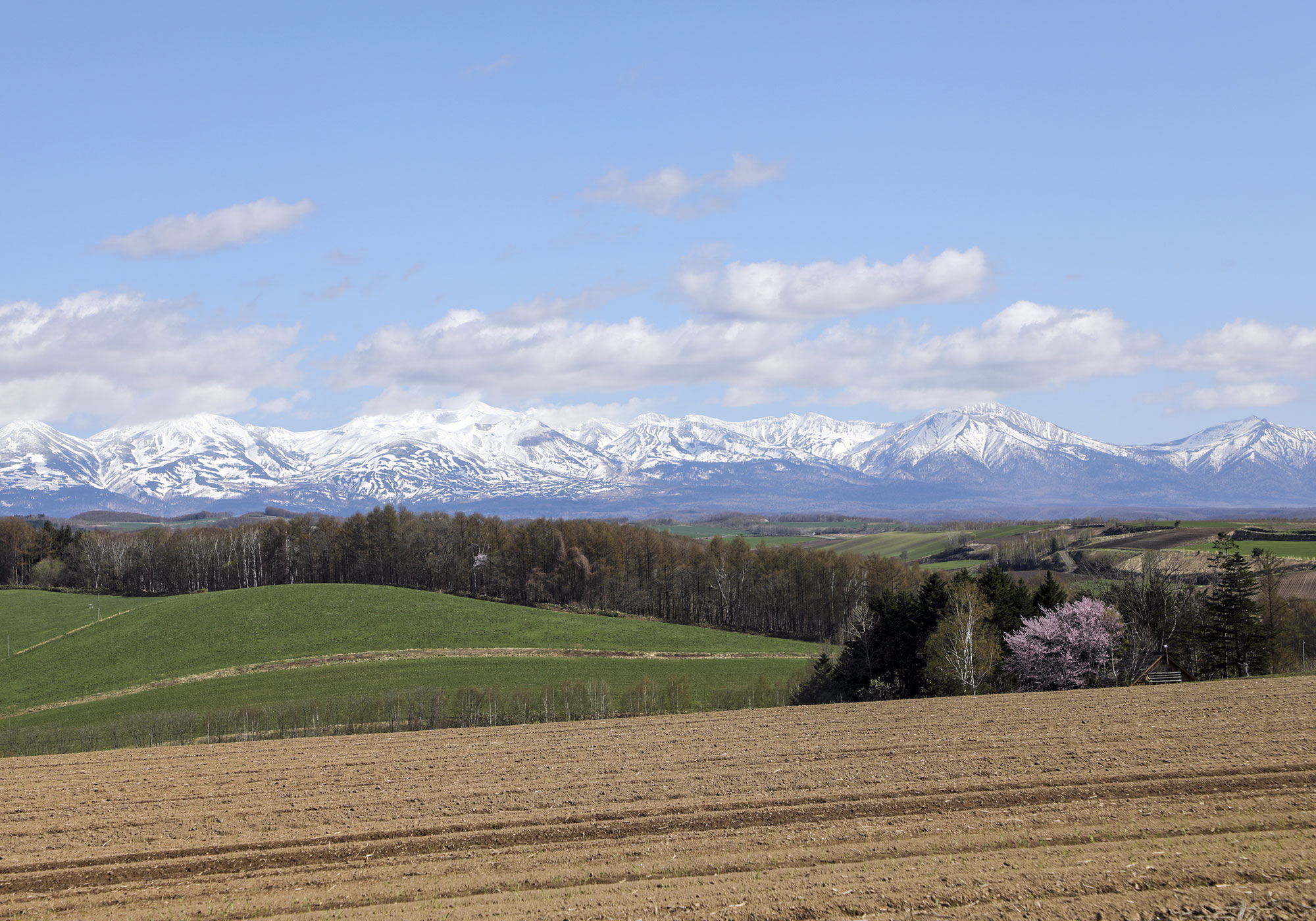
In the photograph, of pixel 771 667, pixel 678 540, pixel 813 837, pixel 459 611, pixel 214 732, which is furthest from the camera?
pixel 678 540

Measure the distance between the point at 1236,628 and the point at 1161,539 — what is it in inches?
3319

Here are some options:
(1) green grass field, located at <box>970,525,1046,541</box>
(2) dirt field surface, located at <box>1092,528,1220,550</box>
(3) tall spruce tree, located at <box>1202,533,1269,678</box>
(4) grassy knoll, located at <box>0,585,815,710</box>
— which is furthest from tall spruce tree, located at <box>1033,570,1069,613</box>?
(1) green grass field, located at <box>970,525,1046,541</box>

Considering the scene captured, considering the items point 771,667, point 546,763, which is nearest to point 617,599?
point 771,667

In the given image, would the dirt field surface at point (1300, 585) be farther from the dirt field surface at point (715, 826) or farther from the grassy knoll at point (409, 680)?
the dirt field surface at point (715, 826)

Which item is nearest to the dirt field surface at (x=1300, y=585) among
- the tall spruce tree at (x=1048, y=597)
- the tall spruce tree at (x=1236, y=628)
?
the tall spruce tree at (x=1236, y=628)

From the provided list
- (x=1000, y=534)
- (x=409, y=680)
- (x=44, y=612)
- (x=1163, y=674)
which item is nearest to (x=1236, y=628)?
(x=1163, y=674)

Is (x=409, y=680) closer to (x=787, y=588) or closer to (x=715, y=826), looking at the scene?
(x=787, y=588)

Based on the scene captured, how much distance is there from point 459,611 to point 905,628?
5334cm

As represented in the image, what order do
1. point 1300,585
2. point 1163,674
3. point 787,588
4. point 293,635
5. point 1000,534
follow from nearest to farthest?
point 1163,674 < point 293,635 < point 1300,585 < point 787,588 < point 1000,534

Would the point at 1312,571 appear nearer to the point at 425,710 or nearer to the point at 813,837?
the point at 425,710

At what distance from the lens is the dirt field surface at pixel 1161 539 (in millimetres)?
127375

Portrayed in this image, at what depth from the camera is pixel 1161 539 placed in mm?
133875

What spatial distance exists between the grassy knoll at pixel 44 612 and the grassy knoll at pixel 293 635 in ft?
14.2

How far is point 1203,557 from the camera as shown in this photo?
10700 centimetres
